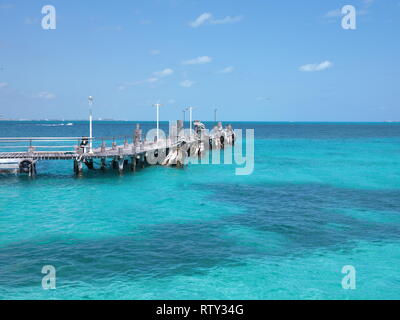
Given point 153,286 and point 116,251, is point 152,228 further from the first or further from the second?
point 153,286

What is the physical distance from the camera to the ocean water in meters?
10.8

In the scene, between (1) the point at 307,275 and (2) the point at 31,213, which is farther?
(2) the point at 31,213

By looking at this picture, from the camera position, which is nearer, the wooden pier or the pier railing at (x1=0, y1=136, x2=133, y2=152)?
the pier railing at (x1=0, y1=136, x2=133, y2=152)

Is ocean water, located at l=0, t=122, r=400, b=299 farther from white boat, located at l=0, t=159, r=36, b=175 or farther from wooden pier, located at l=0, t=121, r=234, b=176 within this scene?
wooden pier, located at l=0, t=121, r=234, b=176

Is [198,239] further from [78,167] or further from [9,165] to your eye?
[9,165]

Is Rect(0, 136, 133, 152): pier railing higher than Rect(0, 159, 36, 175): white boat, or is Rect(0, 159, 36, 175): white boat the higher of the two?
Rect(0, 136, 133, 152): pier railing

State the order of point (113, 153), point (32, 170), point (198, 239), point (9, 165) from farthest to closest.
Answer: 1. point (113, 153)
2. point (9, 165)
3. point (32, 170)
4. point (198, 239)

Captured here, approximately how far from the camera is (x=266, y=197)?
22.3m

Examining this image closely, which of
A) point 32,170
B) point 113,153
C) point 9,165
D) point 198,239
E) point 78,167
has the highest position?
point 113,153

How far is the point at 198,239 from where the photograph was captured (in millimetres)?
14438

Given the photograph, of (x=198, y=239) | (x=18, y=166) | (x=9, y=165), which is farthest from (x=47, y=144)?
(x=198, y=239)

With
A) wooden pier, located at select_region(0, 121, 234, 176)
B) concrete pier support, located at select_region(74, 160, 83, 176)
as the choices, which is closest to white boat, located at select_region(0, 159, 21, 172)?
wooden pier, located at select_region(0, 121, 234, 176)
